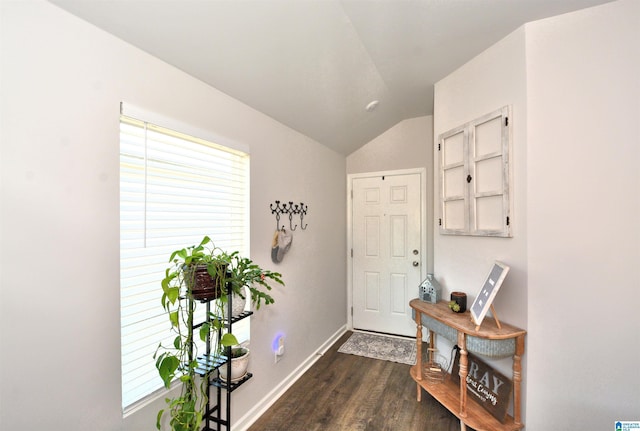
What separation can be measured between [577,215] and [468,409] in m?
1.38

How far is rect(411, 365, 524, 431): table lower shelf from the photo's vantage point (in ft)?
5.46

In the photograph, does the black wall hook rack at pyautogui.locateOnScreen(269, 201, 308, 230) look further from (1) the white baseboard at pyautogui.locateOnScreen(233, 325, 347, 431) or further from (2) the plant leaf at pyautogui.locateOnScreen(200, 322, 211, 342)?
(1) the white baseboard at pyautogui.locateOnScreen(233, 325, 347, 431)

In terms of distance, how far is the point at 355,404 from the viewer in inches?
88.9

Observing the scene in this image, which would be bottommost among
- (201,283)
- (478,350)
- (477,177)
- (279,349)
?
(279,349)

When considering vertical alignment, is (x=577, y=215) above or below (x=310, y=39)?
below

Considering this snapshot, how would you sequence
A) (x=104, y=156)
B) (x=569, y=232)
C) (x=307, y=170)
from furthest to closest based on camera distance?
(x=307, y=170)
(x=569, y=232)
(x=104, y=156)

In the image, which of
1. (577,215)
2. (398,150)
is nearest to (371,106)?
(398,150)

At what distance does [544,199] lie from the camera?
165 cm

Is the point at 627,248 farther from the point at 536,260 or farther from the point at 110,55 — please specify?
the point at 110,55

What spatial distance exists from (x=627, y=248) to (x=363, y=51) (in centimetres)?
197

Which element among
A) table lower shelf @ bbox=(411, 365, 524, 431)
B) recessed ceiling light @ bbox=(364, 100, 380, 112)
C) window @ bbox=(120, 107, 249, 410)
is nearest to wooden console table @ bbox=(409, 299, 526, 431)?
table lower shelf @ bbox=(411, 365, 524, 431)

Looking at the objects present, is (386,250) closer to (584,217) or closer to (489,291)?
(489,291)

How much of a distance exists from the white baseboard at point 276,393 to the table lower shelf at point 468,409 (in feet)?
3.43

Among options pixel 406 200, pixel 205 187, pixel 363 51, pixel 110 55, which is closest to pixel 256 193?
pixel 205 187
